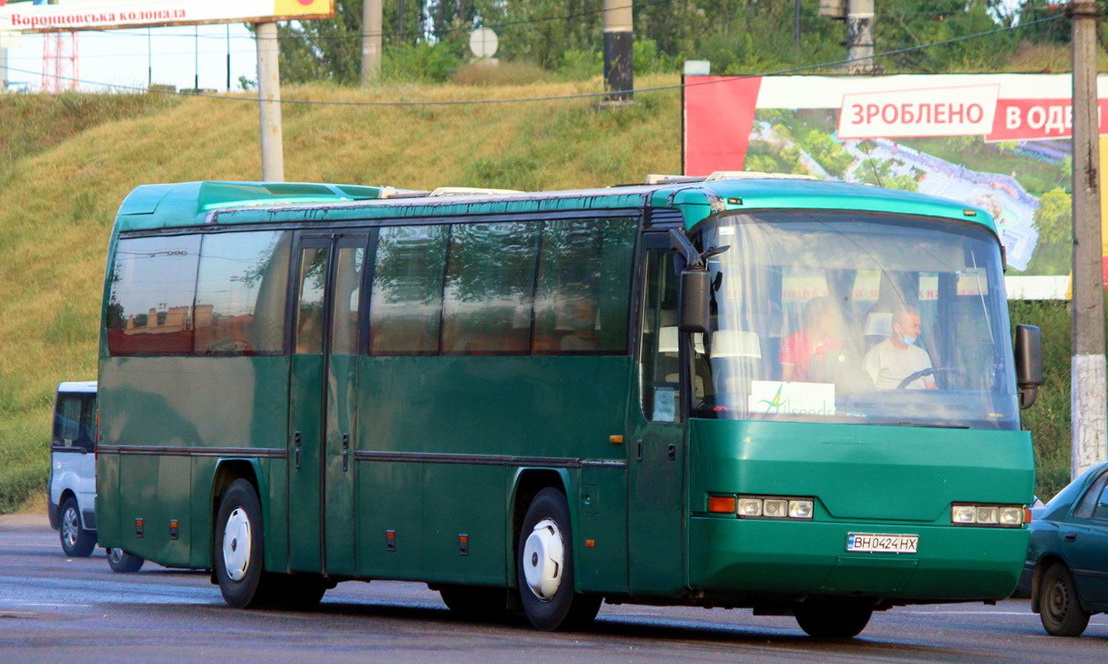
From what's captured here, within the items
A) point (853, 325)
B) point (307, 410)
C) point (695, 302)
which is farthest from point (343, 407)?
point (853, 325)

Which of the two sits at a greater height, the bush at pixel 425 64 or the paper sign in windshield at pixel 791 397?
the bush at pixel 425 64

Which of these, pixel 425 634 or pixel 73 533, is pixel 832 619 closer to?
pixel 425 634

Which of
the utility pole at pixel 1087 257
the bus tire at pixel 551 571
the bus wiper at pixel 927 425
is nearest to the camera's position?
the bus wiper at pixel 927 425

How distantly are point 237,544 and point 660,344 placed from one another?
213 inches

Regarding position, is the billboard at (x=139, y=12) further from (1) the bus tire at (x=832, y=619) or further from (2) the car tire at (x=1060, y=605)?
(1) the bus tire at (x=832, y=619)

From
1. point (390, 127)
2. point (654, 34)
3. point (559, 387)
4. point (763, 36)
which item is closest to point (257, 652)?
Answer: point (559, 387)

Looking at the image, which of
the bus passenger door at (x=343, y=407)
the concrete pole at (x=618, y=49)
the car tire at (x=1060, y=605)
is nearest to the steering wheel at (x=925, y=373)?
the car tire at (x=1060, y=605)

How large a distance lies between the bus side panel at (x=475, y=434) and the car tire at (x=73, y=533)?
41.7 ft

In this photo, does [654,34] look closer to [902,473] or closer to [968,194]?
[968,194]

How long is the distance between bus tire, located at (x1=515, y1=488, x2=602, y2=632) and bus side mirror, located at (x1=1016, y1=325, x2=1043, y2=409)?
317 centimetres

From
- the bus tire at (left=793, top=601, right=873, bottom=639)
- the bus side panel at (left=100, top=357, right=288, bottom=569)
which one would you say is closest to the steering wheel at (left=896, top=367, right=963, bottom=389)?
the bus tire at (left=793, top=601, right=873, bottom=639)

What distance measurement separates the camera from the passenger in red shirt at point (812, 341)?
13.1m

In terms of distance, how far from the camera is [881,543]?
1306cm

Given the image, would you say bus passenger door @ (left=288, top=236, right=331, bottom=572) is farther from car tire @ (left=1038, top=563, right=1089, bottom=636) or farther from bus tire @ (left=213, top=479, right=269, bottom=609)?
car tire @ (left=1038, top=563, right=1089, bottom=636)
